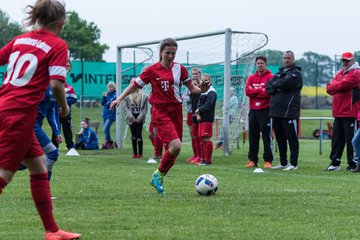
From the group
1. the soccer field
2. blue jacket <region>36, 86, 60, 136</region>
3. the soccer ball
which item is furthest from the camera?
the soccer ball

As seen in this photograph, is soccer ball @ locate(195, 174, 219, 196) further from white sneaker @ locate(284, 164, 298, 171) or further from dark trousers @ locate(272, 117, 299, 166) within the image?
dark trousers @ locate(272, 117, 299, 166)

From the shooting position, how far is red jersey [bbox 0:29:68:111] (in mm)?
5500

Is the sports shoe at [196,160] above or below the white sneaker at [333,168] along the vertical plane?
below

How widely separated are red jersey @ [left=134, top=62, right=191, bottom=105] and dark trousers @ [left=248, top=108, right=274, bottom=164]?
15.6 feet

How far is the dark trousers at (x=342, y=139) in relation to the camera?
1376cm

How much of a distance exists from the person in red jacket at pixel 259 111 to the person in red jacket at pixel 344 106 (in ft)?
4.02

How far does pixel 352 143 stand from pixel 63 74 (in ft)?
29.6

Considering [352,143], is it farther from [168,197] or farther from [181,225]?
[181,225]

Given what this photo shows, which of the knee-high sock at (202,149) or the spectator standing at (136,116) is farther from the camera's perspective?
the spectator standing at (136,116)

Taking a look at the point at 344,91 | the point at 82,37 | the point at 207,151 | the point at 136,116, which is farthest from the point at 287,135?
the point at 82,37

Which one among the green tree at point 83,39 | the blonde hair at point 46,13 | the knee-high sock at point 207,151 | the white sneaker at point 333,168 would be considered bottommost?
the white sneaker at point 333,168

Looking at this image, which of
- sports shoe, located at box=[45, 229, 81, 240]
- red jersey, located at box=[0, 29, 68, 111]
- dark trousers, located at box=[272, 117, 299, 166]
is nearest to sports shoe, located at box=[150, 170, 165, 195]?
sports shoe, located at box=[45, 229, 81, 240]

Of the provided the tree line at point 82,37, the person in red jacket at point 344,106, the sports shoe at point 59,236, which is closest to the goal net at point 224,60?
the person in red jacket at point 344,106

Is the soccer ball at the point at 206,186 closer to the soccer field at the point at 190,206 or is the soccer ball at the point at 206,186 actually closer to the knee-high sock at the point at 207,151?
the soccer field at the point at 190,206
